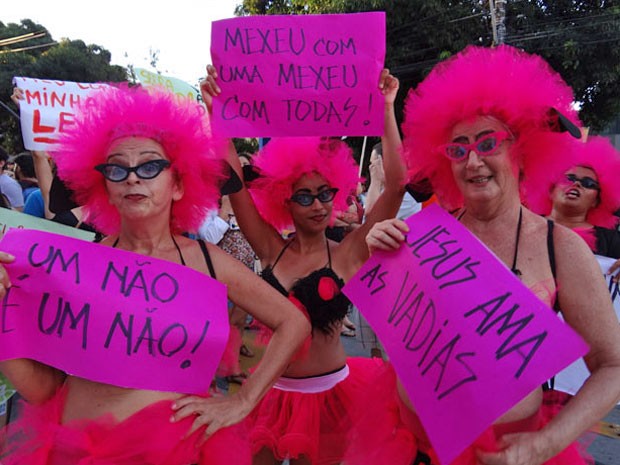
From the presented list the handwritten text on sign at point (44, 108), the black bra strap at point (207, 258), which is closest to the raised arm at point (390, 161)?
the black bra strap at point (207, 258)

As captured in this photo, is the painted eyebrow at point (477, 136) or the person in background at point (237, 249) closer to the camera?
the painted eyebrow at point (477, 136)

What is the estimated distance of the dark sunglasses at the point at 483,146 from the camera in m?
1.82

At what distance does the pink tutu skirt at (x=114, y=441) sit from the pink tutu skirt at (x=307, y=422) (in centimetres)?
73

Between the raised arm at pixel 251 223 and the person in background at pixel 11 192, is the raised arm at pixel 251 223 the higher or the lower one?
the higher one

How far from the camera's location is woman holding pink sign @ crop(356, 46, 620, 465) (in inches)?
59.8

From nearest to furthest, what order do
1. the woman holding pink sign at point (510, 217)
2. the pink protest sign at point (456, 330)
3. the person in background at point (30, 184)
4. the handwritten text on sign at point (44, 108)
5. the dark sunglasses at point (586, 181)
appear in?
the pink protest sign at point (456, 330) → the woman holding pink sign at point (510, 217) → the dark sunglasses at point (586, 181) → the handwritten text on sign at point (44, 108) → the person in background at point (30, 184)

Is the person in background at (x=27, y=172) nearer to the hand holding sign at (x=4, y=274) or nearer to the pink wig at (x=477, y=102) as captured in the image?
the hand holding sign at (x=4, y=274)

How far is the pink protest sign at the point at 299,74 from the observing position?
8.18 feet

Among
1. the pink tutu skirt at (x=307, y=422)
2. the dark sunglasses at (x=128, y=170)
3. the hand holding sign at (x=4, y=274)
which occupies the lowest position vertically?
the pink tutu skirt at (x=307, y=422)

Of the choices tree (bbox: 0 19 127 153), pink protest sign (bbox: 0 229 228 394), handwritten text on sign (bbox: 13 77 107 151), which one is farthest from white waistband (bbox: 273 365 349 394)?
tree (bbox: 0 19 127 153)

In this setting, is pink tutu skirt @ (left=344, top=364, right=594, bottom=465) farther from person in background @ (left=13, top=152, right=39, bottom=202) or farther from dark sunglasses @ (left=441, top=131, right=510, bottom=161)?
person in background @ (left=13, top=152, right=39, bottom=202)

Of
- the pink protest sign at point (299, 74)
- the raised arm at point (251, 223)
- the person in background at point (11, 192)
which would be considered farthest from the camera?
the person in background at point (11, 192)

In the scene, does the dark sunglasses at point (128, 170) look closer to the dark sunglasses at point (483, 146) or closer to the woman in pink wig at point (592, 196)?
the dark sunglasses at point (483, 146)

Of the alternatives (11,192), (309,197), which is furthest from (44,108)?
(309,197)
